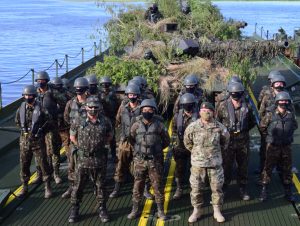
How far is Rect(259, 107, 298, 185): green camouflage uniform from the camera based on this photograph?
7820 mm

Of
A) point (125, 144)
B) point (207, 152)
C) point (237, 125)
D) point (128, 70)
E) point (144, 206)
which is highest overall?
point (128, 70)

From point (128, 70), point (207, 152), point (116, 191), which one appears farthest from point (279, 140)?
point (128, 70)

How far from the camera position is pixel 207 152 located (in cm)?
705

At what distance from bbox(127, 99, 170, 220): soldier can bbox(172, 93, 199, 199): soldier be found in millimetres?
718

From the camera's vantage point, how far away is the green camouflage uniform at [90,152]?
712cm

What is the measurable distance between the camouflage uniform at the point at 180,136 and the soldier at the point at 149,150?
0.70 meters

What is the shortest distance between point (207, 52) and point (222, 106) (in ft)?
17.4

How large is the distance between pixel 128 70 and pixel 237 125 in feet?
15.6

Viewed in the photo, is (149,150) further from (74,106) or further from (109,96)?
(109,96)

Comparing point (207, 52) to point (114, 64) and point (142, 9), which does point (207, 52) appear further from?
point (142, 9)

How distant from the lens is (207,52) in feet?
43.2

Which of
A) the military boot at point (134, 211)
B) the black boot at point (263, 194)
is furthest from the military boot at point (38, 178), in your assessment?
the black boot at point (263, 194)

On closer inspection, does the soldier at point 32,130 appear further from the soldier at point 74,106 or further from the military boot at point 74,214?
the military boot at point 74,214

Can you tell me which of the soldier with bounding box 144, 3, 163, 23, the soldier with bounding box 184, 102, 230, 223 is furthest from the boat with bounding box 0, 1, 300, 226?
the soldier with bounding box 144, 3, 163, 23
